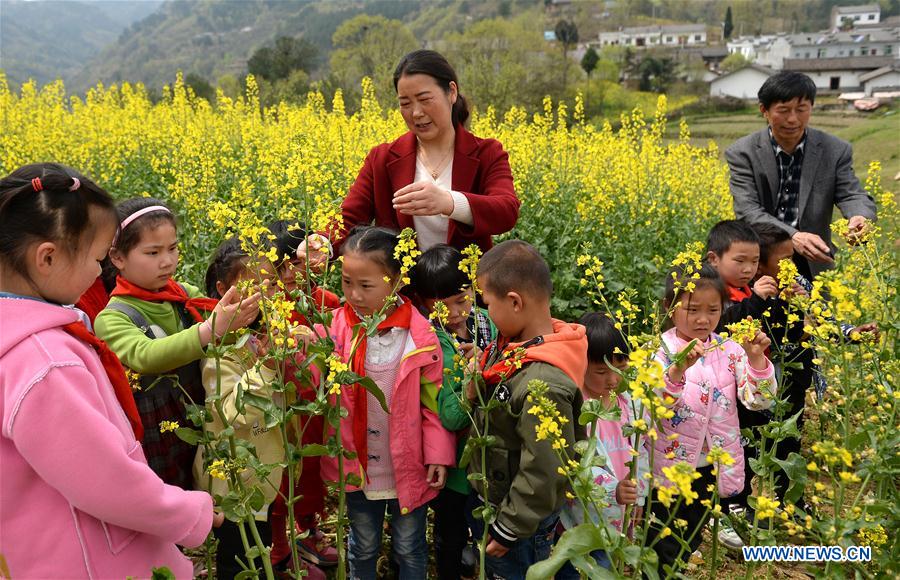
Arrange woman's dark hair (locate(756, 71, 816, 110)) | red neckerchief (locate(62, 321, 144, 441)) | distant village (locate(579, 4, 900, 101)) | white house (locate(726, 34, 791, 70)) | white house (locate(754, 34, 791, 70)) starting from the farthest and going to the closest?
white house (locate(726, 34, 791, 70)) < white house (locate(754, 34, 791, 70)) < distant village (locate(579, 4, 900, 101)) < woman's dark hair (locate(756, 71, 816, 110)) < red neckerchief (locate(62, 321, 144, 441))

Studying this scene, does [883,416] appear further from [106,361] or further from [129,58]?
[129,58]

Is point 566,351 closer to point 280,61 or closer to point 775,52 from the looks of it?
point 280,61

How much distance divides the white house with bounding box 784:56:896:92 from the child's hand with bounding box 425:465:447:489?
65.1 metres

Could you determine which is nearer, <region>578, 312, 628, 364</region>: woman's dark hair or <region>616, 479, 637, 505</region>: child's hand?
<region>616, 479, 637, 505</region>: child's hand

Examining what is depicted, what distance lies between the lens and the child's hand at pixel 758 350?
99.8 inches

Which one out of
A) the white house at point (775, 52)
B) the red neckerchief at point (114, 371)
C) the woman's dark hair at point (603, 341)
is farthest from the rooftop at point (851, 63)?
the red neckerchief at point (114, 371)

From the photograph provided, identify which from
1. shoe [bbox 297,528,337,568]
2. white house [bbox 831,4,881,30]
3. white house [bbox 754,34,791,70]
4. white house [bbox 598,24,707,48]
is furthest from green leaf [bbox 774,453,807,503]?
white house [bbox 831,4,881,30]

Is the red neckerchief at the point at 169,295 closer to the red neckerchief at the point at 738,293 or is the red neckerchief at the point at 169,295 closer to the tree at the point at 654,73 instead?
the red neckerchief at the point at 738,293

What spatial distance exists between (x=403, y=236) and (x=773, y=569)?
8.64ft

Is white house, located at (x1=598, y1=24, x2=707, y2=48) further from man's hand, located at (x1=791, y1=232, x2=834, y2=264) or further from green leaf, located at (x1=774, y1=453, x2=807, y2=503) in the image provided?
green leaf, located at (x1=774, y1=453, x2=807, y2=503)

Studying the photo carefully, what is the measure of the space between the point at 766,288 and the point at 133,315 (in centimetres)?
284

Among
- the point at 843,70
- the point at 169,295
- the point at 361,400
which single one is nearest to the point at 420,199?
the point at 361,400

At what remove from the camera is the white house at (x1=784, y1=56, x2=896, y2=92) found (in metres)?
56.3

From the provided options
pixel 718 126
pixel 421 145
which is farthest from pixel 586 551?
pixel 718 126
